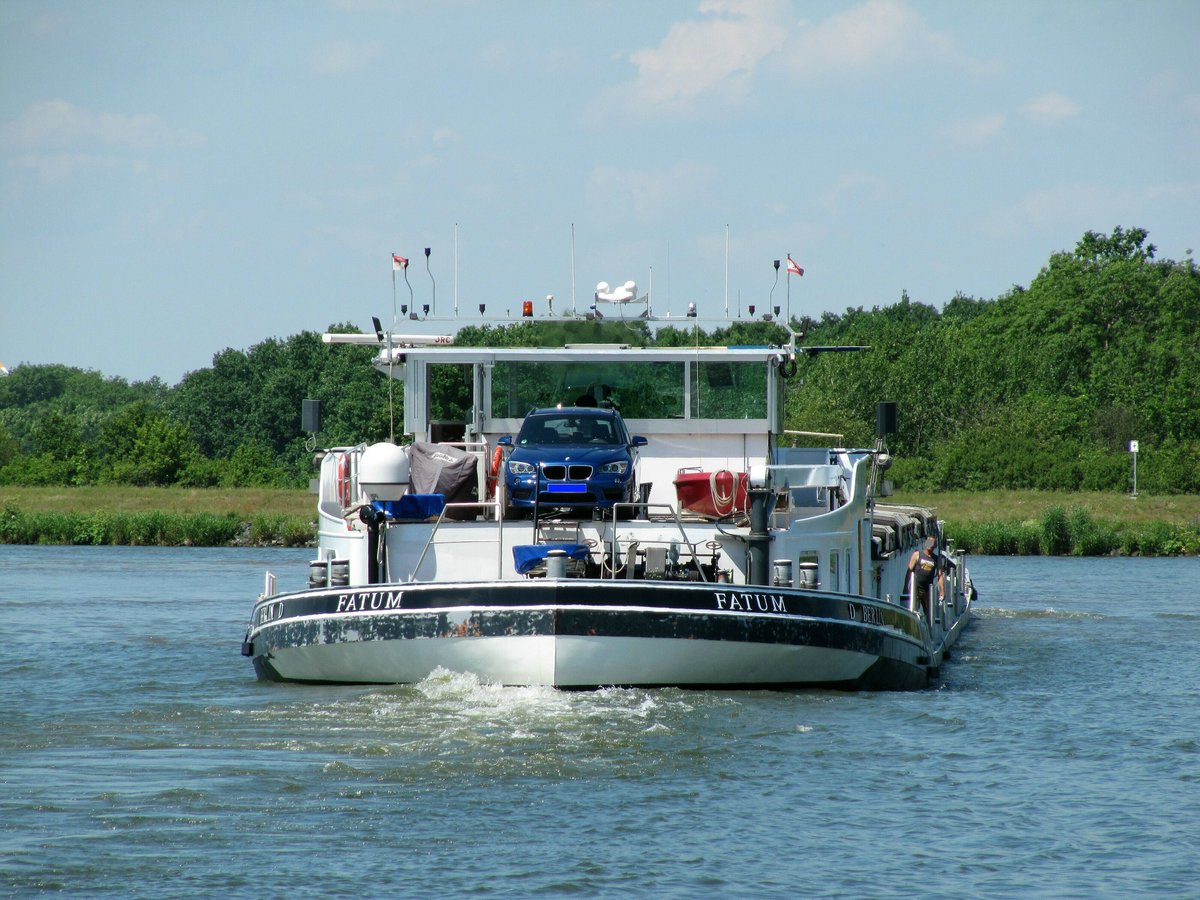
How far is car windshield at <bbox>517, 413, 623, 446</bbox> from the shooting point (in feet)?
57.5

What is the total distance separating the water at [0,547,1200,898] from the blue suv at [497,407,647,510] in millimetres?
2361

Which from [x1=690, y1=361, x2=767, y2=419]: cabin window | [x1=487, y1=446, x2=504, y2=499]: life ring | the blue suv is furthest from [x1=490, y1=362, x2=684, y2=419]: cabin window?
the blue suv

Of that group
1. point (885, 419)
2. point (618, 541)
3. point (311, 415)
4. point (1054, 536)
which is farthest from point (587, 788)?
point (1054, 536)

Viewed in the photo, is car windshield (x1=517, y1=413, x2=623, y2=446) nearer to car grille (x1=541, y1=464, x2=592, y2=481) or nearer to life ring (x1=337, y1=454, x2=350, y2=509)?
car grille (x1=541, y1=464, x2=592, y2=481)

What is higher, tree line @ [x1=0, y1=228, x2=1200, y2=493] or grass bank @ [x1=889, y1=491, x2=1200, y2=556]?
tree line @ [x1=0, y1=228, x2=1200, y2=493]

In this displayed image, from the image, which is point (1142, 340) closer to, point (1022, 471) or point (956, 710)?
point (1022, 471)

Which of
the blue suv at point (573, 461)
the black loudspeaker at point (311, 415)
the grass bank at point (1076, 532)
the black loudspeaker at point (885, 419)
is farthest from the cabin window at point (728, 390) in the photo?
the grass bank at point (1076, 532)

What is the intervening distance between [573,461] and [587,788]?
5100 mm

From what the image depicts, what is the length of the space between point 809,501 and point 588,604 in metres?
4.09

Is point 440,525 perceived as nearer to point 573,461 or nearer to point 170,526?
point 573,461

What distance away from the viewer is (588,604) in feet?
50.0

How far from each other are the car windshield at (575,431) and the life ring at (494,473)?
564 millimetres

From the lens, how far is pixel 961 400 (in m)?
78.8

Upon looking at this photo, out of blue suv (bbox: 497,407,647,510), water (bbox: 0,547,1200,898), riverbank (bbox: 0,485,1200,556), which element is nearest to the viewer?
water (bbox: 0,547,1200,898)
